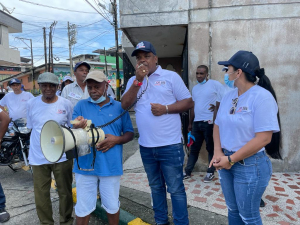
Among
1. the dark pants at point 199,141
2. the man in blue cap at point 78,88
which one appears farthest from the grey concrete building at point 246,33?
the man in blue cap at point 78,88

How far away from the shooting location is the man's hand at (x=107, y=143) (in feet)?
7.20

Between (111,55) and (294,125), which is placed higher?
(111,55)

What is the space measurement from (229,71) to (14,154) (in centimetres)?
479

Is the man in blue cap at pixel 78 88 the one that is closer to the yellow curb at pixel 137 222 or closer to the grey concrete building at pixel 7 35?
the yellow curb at pixel 137 222

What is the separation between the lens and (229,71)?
1.93 meters

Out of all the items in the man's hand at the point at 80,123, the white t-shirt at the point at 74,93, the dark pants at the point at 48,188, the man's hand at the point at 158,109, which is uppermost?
the white t-shirt at the point at 74,93

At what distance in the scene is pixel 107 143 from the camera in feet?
7.31

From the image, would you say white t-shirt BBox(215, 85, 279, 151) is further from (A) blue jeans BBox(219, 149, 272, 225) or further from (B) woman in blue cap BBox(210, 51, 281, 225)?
(A) blue jeans BBox(219, 149, 272, 225)

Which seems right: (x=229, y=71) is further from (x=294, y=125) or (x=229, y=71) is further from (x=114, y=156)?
(x=294, y=125)

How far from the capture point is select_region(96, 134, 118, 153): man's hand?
2.19 m

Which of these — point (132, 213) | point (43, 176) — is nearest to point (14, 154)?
point (43, 176)

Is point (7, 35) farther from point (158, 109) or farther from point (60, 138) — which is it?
point (158, 109)

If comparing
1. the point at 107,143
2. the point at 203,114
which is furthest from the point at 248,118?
the point at 203,114

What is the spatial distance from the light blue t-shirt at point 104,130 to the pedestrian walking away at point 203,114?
187 cm
